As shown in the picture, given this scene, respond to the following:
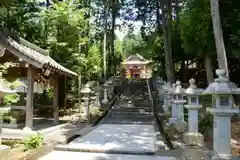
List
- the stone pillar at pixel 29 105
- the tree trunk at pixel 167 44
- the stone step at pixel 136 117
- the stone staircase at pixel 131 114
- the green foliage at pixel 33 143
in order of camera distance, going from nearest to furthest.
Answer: the green foliage at pixel 33 143
the stone pillar at pixel 29 105
the stone staircase at pixel 131 114
the stone step at pixel 136 117
the tree trunk at pixel 167 44

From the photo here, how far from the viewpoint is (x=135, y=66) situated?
56125 mm

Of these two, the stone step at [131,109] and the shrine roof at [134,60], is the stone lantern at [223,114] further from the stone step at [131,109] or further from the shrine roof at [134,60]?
the shrine roof at [134,60]

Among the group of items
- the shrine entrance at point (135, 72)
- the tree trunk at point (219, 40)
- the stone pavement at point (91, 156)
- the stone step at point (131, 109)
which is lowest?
the stone pavement at point (91, 156)

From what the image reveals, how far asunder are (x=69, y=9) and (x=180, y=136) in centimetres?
985

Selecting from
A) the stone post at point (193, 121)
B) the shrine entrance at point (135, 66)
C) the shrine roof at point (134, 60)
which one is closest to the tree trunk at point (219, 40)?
the stone post at point (193, 121)

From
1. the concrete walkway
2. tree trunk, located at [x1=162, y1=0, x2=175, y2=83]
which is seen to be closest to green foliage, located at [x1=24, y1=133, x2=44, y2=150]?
the concrete walkway

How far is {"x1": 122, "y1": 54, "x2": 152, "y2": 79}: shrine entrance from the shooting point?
181 ft

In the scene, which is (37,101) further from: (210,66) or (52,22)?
(210,66)

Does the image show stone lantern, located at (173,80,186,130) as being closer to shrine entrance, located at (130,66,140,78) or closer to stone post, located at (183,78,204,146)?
stone post, located at (183,78,204,146)

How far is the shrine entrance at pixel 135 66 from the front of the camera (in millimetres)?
55281

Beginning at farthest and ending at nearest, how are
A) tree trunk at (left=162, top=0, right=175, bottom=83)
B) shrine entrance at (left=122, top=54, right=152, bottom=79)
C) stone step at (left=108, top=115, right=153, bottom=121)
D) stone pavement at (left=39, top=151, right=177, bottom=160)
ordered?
shrine entrance at (left=122, top=54, right=152, bottom=79)
tree trunk at (left=162, top=0, right=175, bottom=83)
stone step at (left=108, top=115, right=153, bottom=121)
stone pavement at (left=39, top=151, right=177, bottom=160)

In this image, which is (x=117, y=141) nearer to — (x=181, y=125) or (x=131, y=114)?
(x=181, y=125)

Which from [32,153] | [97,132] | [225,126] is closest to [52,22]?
[97,132]

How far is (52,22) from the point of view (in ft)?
57.4
